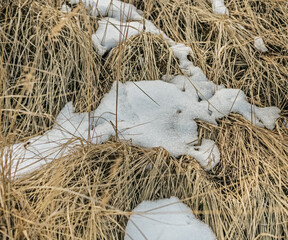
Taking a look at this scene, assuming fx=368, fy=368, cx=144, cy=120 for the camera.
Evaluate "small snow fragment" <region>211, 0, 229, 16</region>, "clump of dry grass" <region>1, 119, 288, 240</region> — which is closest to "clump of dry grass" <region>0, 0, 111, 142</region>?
"clump of dry grass" <region>1, 119, 288, 240</region>

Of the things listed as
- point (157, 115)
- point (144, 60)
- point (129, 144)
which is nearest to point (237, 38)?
point (144, 60)

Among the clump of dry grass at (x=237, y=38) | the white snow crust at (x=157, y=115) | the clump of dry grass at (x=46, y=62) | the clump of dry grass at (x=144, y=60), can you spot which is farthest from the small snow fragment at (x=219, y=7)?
the clump of dry grass at (x=46, y=62)

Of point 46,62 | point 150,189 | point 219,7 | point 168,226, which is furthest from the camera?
point 219,7

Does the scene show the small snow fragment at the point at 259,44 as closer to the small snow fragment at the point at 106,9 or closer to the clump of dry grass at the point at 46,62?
the small snow fragment at the point at 106,9

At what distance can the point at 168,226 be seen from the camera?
153 cm

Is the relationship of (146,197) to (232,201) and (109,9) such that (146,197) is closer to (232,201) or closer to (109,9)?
(232,201)

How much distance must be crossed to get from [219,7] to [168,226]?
1.59m

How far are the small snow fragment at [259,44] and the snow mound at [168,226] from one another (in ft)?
3.88

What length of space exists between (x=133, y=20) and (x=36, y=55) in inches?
28.5

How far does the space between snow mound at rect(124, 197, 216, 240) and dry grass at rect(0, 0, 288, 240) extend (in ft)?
0.13

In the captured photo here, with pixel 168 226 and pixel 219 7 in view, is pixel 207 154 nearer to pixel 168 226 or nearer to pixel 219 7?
pixel 168 226

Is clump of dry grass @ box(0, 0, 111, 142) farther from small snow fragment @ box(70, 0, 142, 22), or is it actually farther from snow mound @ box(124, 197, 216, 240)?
snow mound @ box(124, 197, 216, 240)

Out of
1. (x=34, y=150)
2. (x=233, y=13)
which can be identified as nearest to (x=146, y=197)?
(x=34, y=150)

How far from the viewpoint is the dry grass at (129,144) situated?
1475 mm
